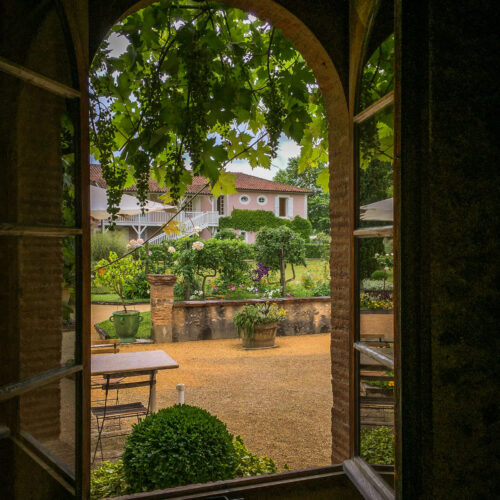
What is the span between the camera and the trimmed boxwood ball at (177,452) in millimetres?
2258

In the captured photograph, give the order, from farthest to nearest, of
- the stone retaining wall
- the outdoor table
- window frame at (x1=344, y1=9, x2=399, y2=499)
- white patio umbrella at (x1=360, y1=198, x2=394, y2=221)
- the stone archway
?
the stone retaining wall → the outdoor table → the stone archway → window frame at (x1=344, y1=9, x2=399, y2=499) → white patio umbrella at (x1=360, y1=198, x2=394, y2=221)

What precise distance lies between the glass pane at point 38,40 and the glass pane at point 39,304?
47cm

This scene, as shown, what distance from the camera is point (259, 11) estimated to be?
5.99 ft

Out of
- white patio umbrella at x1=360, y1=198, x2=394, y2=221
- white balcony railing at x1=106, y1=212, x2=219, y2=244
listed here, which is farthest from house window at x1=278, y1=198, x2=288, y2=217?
white patio umbrella at x1=360, y1=198, x2=394, y2=221

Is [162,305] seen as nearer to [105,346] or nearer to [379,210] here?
[105,346]

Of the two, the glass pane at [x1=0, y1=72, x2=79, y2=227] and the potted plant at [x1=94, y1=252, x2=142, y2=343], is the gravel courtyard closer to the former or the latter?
the potted plant at [x1=94, y1=252, x2=142, y2=343]

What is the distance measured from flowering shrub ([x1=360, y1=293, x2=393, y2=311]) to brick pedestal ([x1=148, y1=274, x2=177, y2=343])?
299 inches

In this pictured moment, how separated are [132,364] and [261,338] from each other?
4193 mm

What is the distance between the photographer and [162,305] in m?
8.87

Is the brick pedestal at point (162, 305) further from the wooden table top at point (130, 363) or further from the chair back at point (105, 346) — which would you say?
the wooden table top at point (130, 363)

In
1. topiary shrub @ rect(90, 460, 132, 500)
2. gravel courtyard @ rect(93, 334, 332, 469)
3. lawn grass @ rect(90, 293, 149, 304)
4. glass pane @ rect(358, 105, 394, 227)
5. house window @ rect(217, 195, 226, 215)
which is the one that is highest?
house window @ rect(217, 195, 226, 215)

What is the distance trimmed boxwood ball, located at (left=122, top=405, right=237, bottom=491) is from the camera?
7.41 ft

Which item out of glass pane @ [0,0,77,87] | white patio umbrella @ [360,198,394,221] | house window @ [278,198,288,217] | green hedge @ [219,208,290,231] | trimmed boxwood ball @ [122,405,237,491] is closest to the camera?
glass pane @ [0,0,77,87]

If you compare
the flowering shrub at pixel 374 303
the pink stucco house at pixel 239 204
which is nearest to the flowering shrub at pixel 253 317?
the flowering shrub at pixel 374 303
